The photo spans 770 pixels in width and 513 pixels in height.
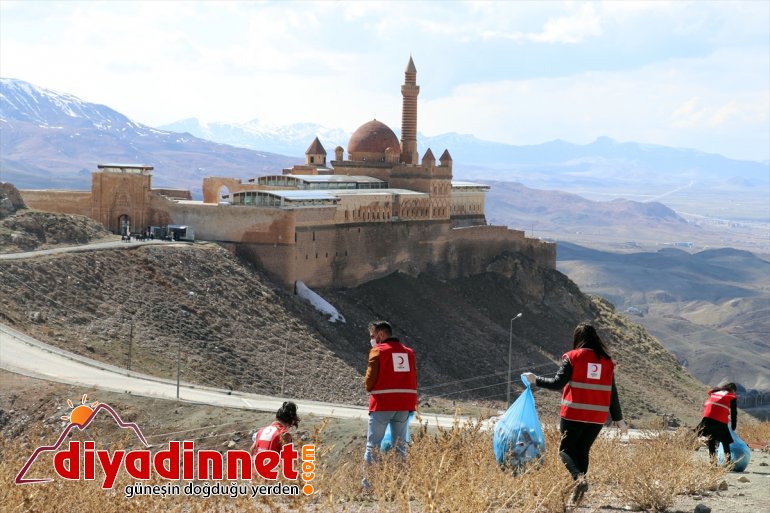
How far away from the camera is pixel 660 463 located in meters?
11.3

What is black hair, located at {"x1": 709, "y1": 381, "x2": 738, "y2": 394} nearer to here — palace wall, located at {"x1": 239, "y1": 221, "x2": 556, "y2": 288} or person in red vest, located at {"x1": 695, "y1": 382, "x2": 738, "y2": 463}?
person in red vest, located at {"x1": 695, "y1": 382, "x2": 738, "y2": 463}

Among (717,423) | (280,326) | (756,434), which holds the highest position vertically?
(717,423)

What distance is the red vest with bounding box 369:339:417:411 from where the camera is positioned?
37.3 feet

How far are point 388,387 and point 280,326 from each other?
82.3 feet

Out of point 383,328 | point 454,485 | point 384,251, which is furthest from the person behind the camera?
point 384,251

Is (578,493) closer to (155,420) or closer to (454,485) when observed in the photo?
(454,485)

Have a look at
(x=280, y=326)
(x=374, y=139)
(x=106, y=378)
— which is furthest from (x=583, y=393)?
(x=374, y=139)

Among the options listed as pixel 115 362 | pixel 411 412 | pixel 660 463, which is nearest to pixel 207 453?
pixel 411 412

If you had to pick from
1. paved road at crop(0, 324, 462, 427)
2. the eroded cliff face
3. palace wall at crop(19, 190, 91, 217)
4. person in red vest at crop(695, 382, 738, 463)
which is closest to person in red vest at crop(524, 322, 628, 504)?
person in red vest at crop(695, 382, 738, 463)

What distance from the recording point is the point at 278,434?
10102 millimetres

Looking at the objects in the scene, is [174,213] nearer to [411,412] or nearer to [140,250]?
[140,250]

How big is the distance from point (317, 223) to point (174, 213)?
15.6 ft

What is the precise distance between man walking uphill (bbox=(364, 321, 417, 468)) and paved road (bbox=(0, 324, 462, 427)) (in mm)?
12154

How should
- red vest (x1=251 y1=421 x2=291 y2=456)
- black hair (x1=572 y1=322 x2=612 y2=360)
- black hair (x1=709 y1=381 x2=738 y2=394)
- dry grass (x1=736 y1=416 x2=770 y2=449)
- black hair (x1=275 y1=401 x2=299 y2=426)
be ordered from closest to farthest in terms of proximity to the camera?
1. red vest (x1=251 y1=421 x2=291 y2=456)
2. black hair (x1=275 y1=401 x2=299 y2=426)
3. black hair (x1=572 y1=322 x2=612 y2=360)
4. black hair (x1=709 y1=381 x2=738 y2=394)
5. dry grass (x1=736 y1=416 x2=770 y2=449)
